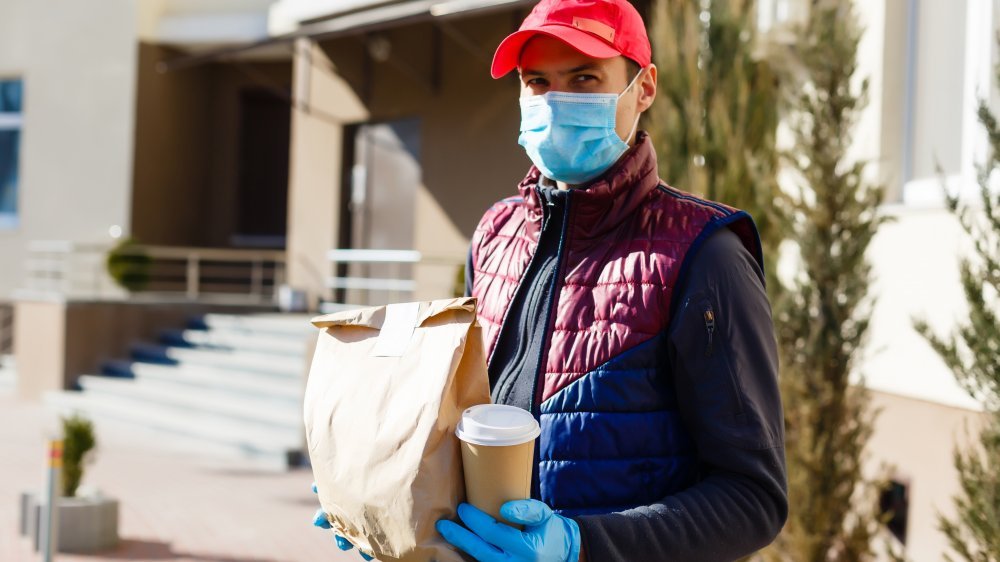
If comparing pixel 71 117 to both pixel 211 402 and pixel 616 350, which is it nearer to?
pixel 211 402

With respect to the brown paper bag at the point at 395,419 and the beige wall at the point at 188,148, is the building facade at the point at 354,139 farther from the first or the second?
the brown paper bag at the point at 395,419

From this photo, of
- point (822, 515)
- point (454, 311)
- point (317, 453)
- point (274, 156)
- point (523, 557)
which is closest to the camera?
point (523, 557)

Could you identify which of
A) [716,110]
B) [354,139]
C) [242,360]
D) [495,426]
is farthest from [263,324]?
[495,426]

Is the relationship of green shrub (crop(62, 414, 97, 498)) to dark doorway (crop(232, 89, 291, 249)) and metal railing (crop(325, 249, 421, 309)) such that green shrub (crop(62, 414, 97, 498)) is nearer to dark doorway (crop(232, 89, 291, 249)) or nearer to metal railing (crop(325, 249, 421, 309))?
metal railing (crop(325, 249, 421, 309))

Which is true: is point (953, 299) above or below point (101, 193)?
below

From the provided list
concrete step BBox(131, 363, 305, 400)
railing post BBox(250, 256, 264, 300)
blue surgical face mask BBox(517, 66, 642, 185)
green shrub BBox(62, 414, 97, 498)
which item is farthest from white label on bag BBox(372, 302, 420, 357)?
railing post BBox(250, 256, 264, 300)

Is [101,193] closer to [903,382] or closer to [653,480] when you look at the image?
[903,382]

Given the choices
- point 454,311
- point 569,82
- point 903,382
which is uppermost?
point 569,82

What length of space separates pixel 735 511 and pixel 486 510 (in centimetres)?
45

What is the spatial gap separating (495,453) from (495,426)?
1.5 inches

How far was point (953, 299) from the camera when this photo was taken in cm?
500

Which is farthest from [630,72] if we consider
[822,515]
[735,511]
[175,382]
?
[175,382]

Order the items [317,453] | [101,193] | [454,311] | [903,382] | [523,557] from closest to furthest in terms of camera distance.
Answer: [523,557] → [454,311] → [317,453] → [903,382] → [101,193]

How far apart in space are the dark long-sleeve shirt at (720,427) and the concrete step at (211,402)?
27.3ft
